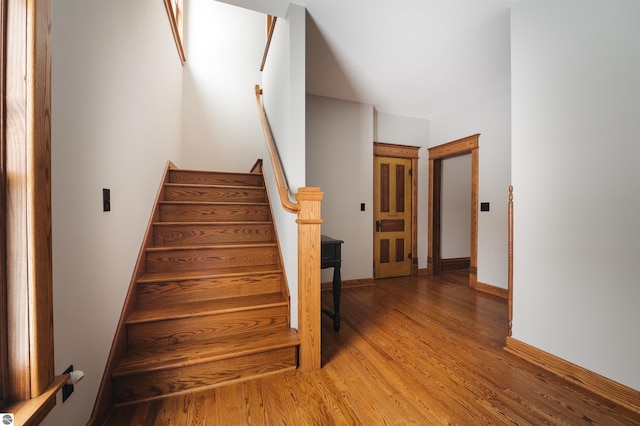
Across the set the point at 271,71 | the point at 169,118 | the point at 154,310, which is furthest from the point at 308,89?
the point at 154,310

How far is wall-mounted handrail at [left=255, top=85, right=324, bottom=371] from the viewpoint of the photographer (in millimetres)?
1606

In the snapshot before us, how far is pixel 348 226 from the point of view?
3.50 meters

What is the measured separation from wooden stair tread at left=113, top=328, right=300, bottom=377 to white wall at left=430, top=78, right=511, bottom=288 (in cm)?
280

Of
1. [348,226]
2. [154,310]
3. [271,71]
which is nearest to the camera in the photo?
[154,310]

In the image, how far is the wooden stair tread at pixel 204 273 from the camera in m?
1.75

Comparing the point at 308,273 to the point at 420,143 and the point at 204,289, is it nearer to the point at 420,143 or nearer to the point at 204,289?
the point at 204,289

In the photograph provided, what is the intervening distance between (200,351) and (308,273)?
2.61 feet

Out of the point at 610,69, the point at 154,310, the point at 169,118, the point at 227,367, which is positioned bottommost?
the point at 227,367

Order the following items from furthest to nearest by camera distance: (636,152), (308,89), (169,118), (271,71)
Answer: (308,89) < (169,118) < (271,71) < (636,152)

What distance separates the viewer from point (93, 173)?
3.93ft

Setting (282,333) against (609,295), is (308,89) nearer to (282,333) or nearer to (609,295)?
(282,333)

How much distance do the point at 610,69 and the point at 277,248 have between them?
95.5 inches

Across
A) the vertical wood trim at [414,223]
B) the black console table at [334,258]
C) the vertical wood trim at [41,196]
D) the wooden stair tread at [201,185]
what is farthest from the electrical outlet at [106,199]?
the vertical wood trim at [414,223]

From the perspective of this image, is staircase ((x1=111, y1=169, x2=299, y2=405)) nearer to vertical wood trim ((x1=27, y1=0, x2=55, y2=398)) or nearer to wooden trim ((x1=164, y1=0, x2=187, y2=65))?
vertical wood trim ((x1=27, y1=0, x2=55, y2=398))
